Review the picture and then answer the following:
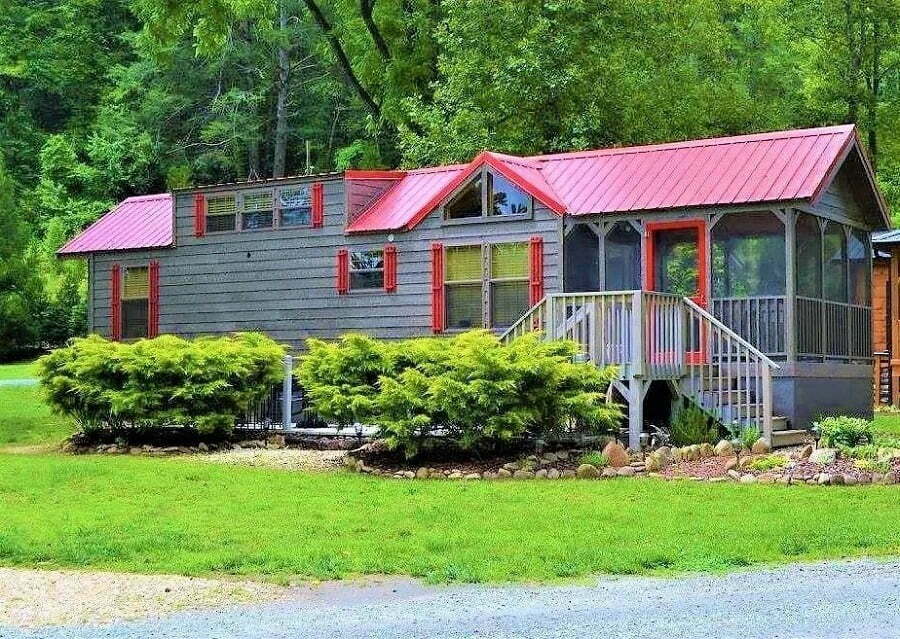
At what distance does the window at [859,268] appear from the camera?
846 inches

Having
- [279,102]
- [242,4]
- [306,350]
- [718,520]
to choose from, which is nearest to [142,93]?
[279,102]

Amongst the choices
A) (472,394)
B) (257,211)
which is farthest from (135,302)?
(472,394)

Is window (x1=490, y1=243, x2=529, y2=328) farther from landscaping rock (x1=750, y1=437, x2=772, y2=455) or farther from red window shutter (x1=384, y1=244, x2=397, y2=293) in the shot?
landscaping rock (x1=750, y1=437, x2=772, y2=455)

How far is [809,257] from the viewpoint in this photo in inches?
792

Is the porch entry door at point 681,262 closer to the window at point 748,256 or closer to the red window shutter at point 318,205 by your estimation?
the window at point 748,256

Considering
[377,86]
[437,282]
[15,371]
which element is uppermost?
[377,86]

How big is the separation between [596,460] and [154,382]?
270 inches

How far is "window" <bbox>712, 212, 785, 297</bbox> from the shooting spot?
19.7 meters

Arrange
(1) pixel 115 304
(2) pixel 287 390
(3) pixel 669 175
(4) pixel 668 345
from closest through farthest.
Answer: (4) pixel 668 345 < (3) pixel 669 175 < (2) pixel 287 390 < (1) pixel 115 304

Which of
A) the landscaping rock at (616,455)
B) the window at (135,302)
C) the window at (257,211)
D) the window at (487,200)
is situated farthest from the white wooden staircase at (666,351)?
the window at (135,302)

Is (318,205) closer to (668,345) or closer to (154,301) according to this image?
(154,301)

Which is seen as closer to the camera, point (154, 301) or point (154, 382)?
point (154, 382)

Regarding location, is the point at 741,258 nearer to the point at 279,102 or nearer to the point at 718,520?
the point at 718,520

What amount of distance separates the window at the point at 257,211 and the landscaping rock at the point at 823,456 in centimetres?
1059
